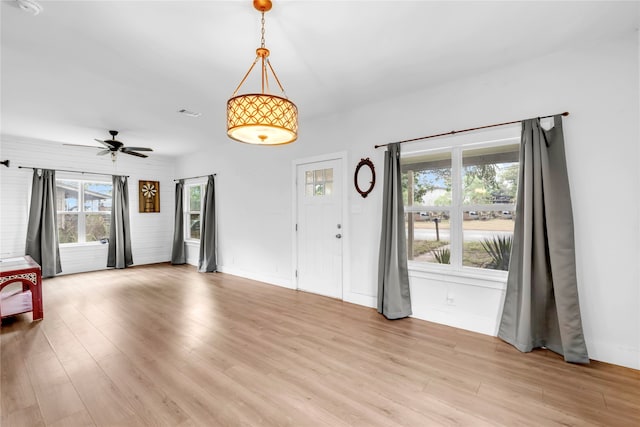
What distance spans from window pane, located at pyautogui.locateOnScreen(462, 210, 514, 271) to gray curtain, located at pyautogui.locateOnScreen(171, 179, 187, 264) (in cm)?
637

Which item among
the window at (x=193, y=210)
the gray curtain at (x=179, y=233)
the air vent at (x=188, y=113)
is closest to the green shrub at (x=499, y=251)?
the air vent at (x=188, y=113)

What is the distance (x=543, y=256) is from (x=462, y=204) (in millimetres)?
888

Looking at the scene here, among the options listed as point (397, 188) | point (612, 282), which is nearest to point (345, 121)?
point (397, 188)

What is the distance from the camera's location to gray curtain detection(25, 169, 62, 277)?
5.46 meters

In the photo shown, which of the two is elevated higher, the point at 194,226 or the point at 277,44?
the point at 277,44

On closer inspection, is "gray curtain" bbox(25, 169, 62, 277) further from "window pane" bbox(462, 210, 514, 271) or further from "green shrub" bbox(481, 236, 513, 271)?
"green shrub" bbox(481, 236, 513, 271)

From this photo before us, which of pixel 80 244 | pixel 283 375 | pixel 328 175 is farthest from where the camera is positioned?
pixel 80 244

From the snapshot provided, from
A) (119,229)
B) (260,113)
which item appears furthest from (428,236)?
(119,229)

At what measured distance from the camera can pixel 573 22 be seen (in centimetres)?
225

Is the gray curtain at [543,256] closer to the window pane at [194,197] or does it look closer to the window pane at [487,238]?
the window pane at [487,238]

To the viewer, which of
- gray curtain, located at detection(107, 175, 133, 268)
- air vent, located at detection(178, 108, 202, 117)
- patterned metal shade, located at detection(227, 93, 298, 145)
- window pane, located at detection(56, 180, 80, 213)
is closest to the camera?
patterned metal shade, located at detection(227, 93, 298, 145)

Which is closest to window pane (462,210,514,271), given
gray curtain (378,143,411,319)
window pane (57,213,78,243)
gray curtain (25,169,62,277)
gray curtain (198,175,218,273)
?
gray curtain (378,143,411,319)

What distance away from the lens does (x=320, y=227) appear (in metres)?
4.45

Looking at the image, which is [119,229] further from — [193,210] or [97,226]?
[193,210]
